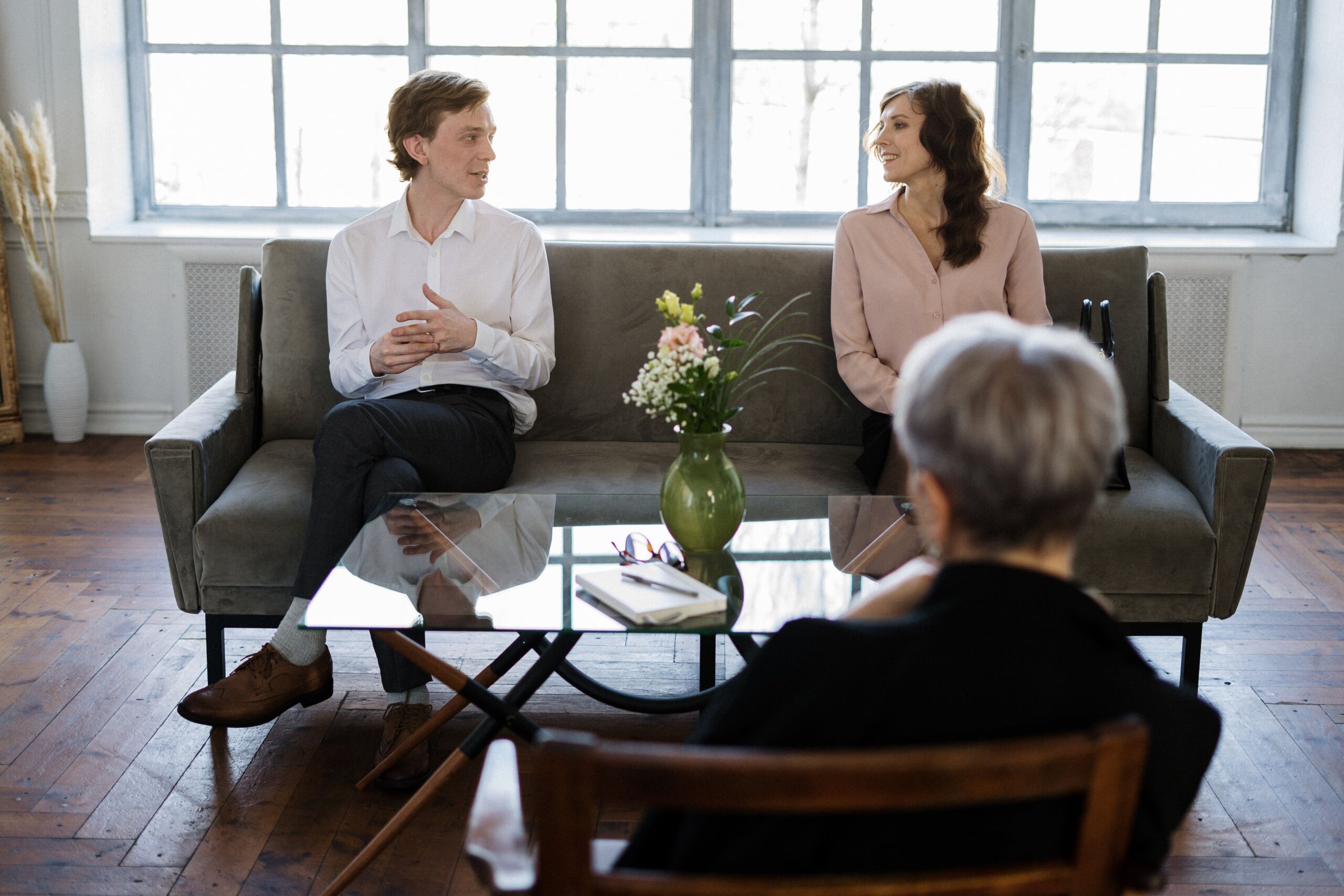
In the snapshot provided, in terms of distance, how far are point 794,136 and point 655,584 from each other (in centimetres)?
324

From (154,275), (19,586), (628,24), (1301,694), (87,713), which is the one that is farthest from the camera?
(628,24)

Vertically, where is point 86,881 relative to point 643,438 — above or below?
below

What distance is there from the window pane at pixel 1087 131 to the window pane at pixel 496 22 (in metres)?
1.84

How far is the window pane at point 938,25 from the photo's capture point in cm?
473

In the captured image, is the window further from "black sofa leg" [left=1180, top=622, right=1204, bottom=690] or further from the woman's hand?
the woman's hand

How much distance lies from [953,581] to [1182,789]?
252mm

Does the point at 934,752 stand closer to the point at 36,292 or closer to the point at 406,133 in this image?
the point at 406,133

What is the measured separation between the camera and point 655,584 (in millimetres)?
1965

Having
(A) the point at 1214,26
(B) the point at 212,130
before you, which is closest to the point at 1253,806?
(A) the point at 1214,26

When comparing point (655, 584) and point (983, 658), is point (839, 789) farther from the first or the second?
point (655, 584)

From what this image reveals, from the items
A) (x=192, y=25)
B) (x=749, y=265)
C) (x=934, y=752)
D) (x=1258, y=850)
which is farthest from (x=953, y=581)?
(x=192, y=25)

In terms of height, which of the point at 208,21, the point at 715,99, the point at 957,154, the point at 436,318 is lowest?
the point at 436,318

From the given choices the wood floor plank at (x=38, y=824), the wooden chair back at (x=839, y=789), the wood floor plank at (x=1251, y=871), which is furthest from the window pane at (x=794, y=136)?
the wooden chair back at (x=839, y=789)

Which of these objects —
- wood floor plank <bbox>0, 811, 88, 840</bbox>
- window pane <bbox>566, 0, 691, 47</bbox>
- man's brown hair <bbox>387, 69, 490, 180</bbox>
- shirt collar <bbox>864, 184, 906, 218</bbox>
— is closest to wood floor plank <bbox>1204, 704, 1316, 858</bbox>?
shirt collar <bbox>864, 184, 906, 218</bbox>
